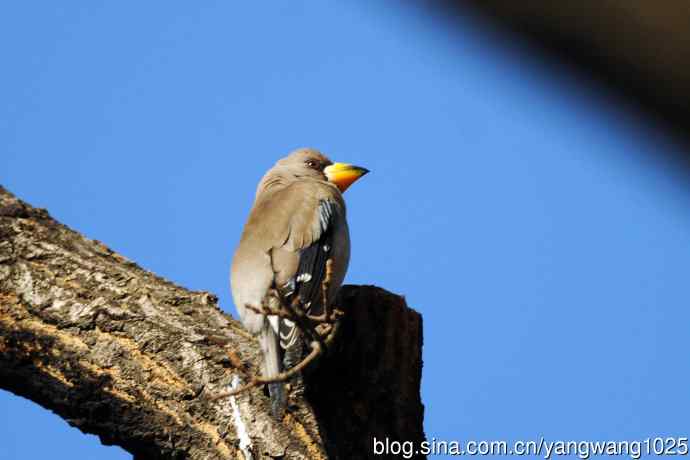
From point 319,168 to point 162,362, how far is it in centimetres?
299

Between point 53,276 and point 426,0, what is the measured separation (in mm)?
3295

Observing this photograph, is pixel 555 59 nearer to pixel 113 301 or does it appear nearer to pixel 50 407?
pixel 50 407

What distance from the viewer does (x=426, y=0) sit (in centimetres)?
58

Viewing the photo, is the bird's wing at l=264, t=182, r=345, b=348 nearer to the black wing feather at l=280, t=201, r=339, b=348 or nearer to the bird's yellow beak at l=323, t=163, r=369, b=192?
the black wing feather at l=280, t=201, r=339, b=348

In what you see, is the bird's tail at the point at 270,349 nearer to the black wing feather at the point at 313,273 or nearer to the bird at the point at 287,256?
the bird at the point at 287,256

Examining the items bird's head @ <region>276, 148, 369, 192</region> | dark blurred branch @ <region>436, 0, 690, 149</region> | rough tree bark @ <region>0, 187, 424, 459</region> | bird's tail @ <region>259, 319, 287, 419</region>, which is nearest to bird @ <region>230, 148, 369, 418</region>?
bird's tail @ <region>259, 319, 287, 419</region>

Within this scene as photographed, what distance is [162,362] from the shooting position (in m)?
3.33

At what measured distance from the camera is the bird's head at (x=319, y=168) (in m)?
5.91

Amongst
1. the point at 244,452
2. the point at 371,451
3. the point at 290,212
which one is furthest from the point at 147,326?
the point at 290,212

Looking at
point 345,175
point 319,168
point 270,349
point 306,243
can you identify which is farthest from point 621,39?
point 319,168

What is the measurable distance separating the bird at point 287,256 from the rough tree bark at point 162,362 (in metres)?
0.14

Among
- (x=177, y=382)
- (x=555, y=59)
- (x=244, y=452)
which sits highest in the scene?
(x=177, y=382)

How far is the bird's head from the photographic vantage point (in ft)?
19.4

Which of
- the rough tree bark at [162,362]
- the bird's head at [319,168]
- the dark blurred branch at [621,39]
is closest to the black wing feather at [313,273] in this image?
the rough tree bark at [162,362]
